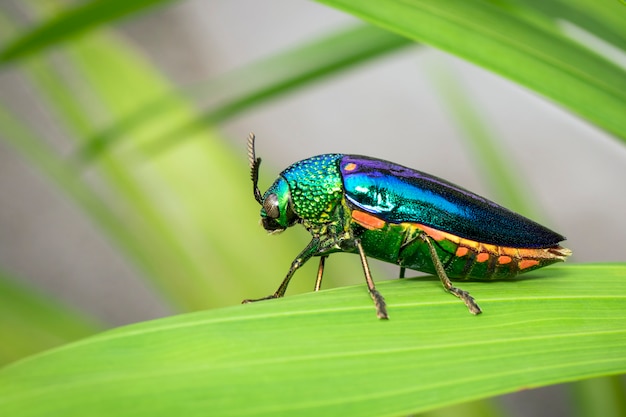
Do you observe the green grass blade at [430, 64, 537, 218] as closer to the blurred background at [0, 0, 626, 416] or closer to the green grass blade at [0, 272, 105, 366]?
the blurred background at [0, 0, 626, 416]

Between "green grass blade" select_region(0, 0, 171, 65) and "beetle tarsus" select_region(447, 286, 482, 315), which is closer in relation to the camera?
"beetle tarsus" select_region(447, 286, 482, 315)

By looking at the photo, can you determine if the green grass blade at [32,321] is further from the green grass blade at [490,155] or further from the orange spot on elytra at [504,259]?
the green grass blade at [490,155]

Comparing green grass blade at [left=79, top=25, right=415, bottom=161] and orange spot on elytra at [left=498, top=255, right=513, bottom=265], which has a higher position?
green grass blade at [left=79, top=25, right=415, bottom=161]

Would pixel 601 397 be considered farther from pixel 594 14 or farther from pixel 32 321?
pixel 32 321

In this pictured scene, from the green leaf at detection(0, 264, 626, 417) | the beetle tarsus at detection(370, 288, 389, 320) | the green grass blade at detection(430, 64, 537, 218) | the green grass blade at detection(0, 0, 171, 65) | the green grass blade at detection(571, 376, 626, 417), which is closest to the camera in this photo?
the green leaf at detection(0, 264, 626, 417)

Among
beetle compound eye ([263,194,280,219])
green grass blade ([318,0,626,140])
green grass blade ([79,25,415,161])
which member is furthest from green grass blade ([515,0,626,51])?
beetle compound eye ([263,194,280,219])

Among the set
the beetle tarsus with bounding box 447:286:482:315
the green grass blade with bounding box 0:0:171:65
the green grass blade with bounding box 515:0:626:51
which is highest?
the green grass blade with bounding box 0:0:171:65

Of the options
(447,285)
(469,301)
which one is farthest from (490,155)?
(469,301)

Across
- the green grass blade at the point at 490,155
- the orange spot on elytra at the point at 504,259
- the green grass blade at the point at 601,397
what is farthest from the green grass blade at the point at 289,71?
the green grass blade at the point at 601,397
